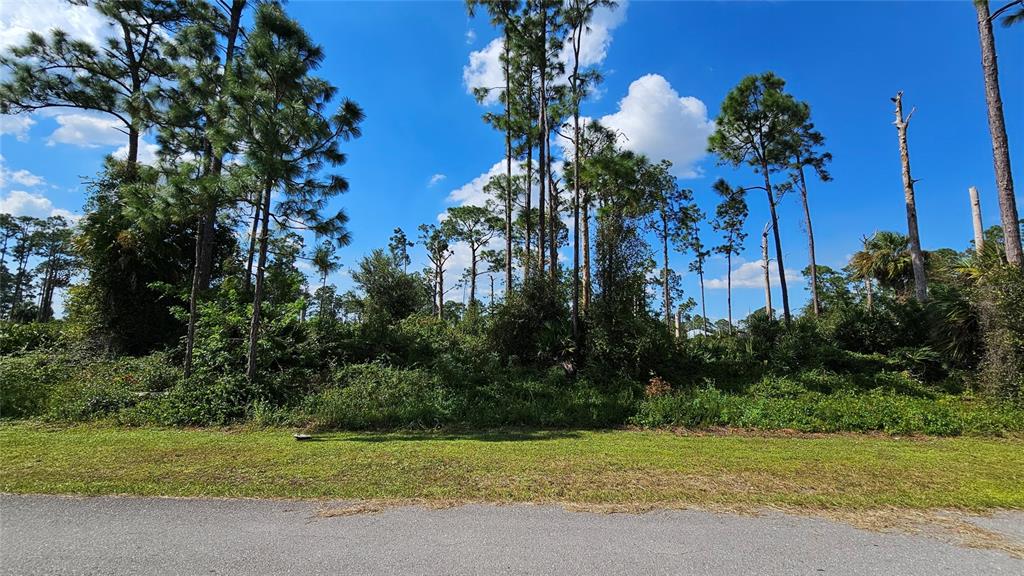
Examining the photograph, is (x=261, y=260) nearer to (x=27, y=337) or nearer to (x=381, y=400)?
(x=381, y=400)

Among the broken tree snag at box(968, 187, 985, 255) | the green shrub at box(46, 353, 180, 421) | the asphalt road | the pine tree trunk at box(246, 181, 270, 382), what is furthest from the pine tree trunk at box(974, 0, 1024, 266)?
the green shrub at box(46, 353, 180, 421)

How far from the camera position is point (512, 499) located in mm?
4836

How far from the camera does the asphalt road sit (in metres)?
3.39

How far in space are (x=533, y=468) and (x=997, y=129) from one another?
15.9 metres

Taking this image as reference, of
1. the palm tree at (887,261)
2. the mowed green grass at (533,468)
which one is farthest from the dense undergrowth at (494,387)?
the palm tree at (887,261)

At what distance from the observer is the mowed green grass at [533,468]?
16.3ft

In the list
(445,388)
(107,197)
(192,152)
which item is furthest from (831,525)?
(107,197)

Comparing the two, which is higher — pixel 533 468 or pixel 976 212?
pixel 976 212

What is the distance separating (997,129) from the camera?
1250cm

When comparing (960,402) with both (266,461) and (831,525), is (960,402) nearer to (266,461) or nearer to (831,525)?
(831,525)

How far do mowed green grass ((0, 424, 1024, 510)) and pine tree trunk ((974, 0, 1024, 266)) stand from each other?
7.25 metres

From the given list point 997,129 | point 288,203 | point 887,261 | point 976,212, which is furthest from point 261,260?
point 887,261

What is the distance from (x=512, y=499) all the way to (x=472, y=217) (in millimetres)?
39623

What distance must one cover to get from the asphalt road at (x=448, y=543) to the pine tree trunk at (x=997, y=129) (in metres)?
11.9
